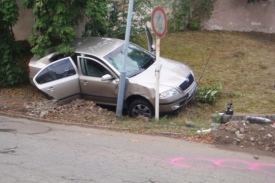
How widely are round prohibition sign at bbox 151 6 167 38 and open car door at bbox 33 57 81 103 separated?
239 cm

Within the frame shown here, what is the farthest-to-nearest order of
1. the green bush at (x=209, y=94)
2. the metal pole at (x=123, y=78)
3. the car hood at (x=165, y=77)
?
the green bush at (x=209, y=94)
the car hood at (x=165, y=77)
the metal pole at (x=123, y=78)

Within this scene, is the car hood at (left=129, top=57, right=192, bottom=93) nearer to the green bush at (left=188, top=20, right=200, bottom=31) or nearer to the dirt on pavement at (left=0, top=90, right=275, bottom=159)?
the dirt on pavement at (left=0, top=90, right=275, bottom=159)

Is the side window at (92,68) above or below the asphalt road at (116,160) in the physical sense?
above

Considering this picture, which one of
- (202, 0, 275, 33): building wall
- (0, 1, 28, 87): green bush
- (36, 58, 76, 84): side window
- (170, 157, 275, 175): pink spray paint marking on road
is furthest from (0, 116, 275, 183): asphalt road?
(202, 0, 275, 33): building wall

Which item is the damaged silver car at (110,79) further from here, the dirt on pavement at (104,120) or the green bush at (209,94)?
the green bush at (209,94)

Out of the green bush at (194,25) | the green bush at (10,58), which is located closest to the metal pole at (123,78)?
the green bush at (10,58)

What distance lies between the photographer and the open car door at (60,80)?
1056 centimetres

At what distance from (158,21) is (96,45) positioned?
2267mm

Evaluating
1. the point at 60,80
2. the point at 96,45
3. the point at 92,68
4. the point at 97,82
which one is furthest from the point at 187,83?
the point at 60,80

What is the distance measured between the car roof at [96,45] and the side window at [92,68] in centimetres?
22

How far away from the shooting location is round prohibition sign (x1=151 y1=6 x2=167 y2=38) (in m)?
9.38

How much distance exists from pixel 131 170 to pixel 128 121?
3259mm

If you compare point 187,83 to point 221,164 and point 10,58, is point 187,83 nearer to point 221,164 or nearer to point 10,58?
point 221,164

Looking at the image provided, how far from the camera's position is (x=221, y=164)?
276 inches
